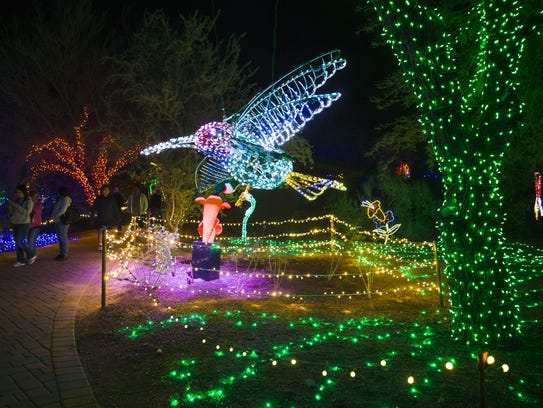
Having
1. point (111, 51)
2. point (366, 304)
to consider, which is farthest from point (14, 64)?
point (366, 304)

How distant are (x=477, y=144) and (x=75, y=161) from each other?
1704cm

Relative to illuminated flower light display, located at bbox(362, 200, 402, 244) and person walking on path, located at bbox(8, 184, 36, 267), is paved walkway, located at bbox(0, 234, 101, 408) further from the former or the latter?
illuminated flower light display, located at bbox(362, 200, 402, 244)

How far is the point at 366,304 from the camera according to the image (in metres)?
6.96

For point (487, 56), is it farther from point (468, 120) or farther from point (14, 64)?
point (14, 64)

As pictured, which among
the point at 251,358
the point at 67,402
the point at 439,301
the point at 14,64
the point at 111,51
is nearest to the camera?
the point at 67,402

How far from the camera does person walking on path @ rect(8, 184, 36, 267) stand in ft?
30.3

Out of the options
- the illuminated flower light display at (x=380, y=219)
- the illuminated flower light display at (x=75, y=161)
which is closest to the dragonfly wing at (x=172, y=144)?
the illuminated flower light display at (x=380, y=219)

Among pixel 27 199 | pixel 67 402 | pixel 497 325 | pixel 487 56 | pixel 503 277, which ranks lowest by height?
pixel 67 402

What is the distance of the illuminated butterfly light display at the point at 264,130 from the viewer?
894 centimetres

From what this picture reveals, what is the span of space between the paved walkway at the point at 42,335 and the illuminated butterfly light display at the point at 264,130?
319cm

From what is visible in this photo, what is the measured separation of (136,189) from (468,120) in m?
10.2

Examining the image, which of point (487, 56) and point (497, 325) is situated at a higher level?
point (487, 56)

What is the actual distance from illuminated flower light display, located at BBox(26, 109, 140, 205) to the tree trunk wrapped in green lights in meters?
14.1

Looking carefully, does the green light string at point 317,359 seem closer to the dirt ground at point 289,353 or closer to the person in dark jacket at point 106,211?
the dirt ground at point 289,353
